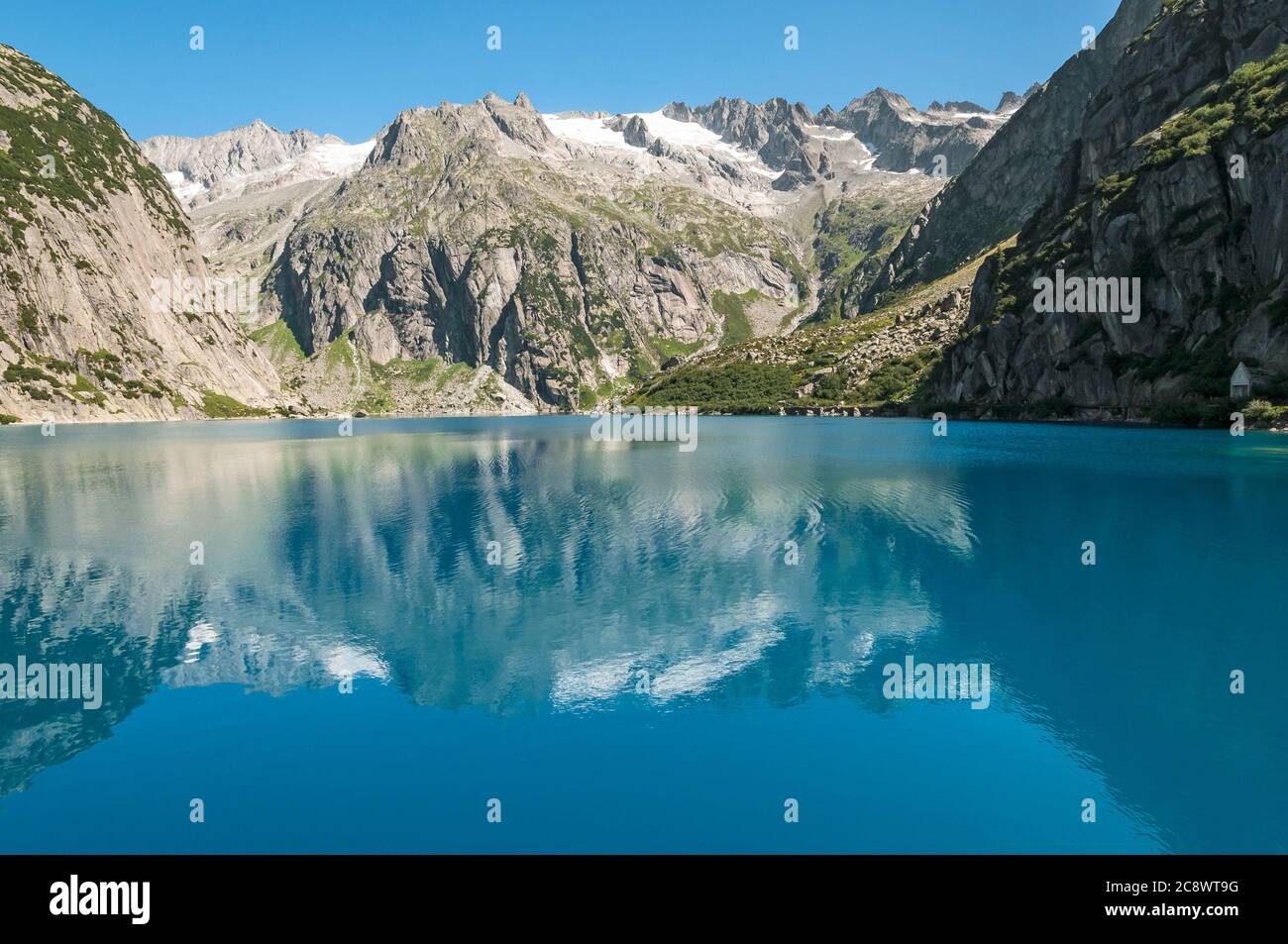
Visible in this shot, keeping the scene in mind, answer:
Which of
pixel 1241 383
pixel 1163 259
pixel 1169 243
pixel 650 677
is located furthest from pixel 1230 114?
pixel 650 677

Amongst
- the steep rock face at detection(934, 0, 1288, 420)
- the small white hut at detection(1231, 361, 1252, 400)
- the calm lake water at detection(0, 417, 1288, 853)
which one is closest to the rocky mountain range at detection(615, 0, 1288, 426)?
the steep rock face at detection(934, 0, 1288, 420)

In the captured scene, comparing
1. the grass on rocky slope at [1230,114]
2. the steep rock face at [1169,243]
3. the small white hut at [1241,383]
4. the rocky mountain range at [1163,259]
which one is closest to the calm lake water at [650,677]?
the small white hut at [1241,383]

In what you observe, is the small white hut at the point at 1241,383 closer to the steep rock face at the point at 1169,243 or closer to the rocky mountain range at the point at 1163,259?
the rocky mountain range at the point at 1163,259

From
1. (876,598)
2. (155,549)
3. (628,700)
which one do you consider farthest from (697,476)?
(628,700)

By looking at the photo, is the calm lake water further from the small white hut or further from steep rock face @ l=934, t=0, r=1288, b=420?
steep rock face @ l=934, t=0, r=1288, b=420
